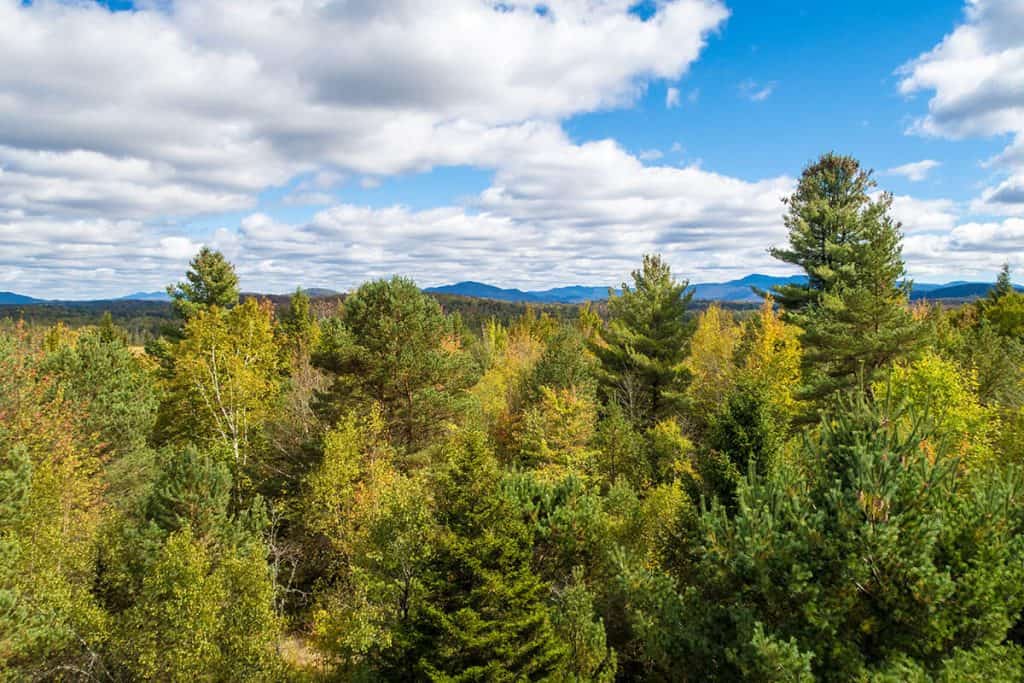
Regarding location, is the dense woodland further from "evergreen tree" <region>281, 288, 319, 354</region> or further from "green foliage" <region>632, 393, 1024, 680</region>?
"evergreen tree" <region>281, 288, 319, 354</region>

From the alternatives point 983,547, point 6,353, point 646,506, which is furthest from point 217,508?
point 983,547

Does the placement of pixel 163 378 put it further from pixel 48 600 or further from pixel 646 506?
pixel 646 506

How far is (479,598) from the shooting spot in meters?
12.8

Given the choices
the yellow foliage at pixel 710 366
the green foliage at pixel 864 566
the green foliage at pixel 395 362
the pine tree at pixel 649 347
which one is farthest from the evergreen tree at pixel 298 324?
the green foliage at pixel 864 566

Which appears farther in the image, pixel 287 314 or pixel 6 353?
pixel 287 314

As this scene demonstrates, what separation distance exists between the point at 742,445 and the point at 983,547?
17.6ft

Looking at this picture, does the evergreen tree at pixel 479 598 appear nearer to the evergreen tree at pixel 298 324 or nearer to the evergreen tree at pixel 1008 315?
the evergreen tree at pixel 298 324

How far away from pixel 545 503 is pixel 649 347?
49.4ft

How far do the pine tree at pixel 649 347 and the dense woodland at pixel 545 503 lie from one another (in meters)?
0.16

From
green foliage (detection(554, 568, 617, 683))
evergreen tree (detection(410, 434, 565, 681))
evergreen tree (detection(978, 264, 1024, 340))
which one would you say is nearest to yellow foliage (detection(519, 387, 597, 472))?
green foliage (detection(554, 568, 617, 683))

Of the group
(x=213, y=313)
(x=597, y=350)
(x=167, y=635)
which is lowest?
(x=167, y=635)

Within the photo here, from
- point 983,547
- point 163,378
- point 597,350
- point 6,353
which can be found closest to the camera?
point 983,547

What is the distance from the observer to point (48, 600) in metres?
14.4

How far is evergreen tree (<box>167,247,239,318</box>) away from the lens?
37.6 meters
